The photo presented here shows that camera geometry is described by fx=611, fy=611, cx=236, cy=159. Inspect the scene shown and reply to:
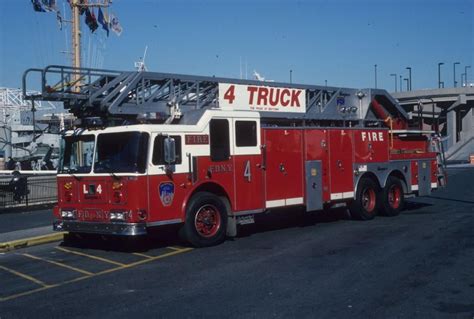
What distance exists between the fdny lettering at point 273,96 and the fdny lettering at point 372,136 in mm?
2223

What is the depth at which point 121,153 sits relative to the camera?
10.9 m

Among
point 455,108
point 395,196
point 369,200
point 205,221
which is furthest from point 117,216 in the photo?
point 455,108

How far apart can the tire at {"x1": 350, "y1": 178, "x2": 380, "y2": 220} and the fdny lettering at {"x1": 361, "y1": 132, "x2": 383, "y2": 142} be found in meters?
1.03

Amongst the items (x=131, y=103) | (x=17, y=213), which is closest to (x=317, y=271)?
(x=131, y=103)

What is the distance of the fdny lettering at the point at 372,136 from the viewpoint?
50.8ft

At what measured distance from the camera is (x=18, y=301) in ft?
24.8

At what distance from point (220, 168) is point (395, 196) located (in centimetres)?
659

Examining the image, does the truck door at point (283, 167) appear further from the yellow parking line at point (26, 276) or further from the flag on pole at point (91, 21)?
the flag on pole at point (91, 21)

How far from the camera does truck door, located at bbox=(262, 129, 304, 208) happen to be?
12914 millimetres

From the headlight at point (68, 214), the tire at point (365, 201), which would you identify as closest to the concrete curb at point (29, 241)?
the headlight at point (68, 214)

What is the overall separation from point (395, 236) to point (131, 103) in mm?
5834

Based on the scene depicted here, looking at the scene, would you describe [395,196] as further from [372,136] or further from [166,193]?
[166,193]

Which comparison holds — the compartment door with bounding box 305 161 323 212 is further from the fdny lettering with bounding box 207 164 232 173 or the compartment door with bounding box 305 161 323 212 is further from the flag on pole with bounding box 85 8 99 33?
the flag on pole with bounding box 85 8 99 33

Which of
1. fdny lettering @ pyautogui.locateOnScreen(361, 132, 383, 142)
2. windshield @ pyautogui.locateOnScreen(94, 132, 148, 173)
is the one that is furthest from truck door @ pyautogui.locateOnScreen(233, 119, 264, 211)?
fdny lettering @ pyautogui.locateOnScreen(361, 132, 383, 142)
